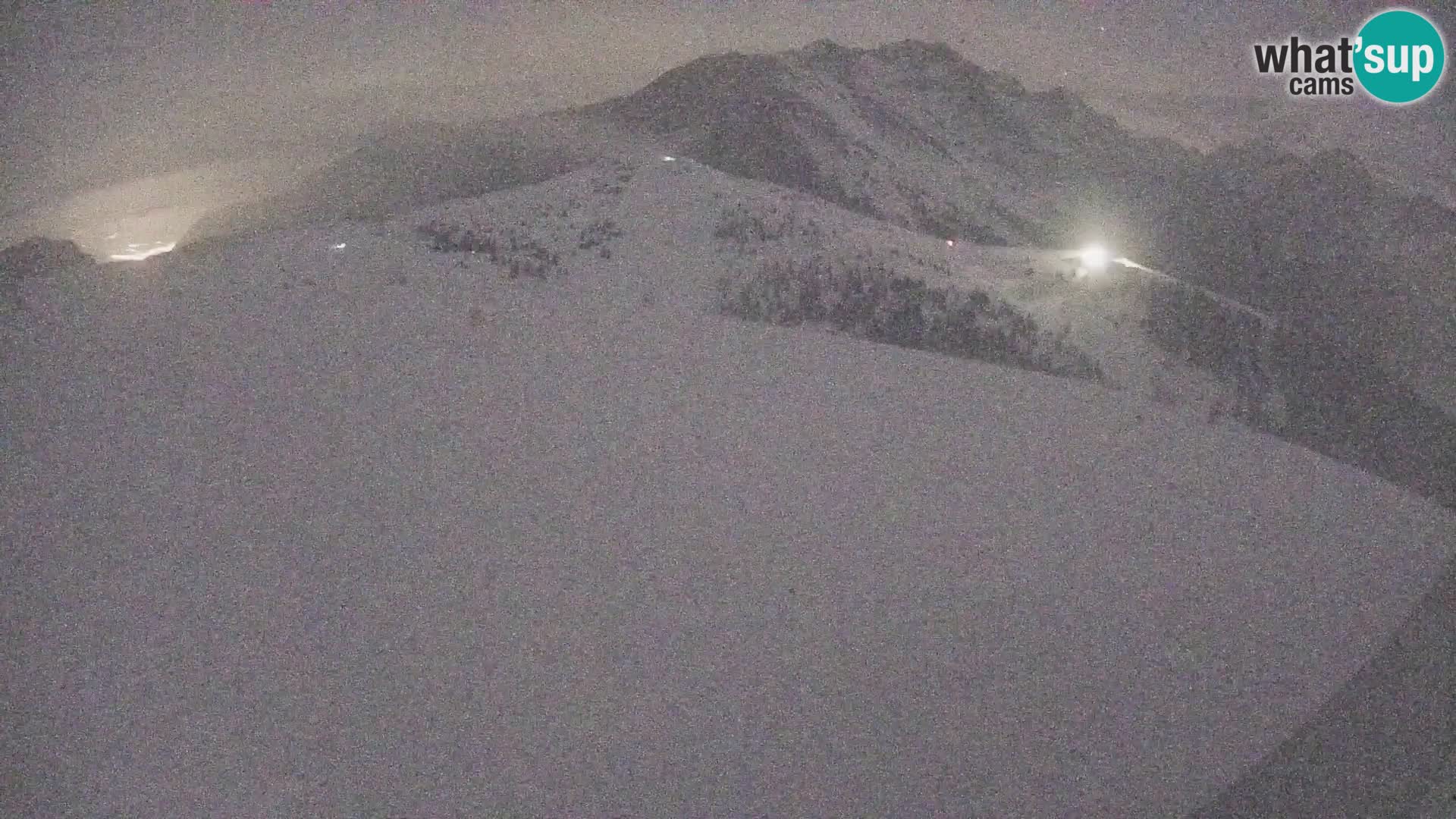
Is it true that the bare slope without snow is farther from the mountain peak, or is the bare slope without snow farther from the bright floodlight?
the mountain peak

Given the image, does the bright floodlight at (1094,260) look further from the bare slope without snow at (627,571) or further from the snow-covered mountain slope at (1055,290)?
the bare slope without snow at (627,571)

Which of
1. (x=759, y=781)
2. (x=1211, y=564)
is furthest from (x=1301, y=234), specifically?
(x=759, y=781)

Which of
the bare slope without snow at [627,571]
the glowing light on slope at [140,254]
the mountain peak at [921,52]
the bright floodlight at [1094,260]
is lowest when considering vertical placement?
the bare slope without snow at [627,571]

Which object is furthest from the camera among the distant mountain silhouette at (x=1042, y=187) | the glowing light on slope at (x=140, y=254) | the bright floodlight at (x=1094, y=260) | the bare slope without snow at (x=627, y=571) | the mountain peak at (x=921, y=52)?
the mountain peak at (x=921, y=52)

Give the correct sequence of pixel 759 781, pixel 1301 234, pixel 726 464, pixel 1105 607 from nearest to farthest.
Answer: pixel 759 781 < pixel 1105 607 < pixel 726 464 < pixel 1301 234

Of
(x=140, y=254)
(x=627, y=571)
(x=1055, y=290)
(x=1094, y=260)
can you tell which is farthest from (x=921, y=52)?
(x=627, y=571)

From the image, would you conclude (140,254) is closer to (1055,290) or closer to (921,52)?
(1055,290)

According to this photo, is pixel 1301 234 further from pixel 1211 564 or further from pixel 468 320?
pixel 468 320

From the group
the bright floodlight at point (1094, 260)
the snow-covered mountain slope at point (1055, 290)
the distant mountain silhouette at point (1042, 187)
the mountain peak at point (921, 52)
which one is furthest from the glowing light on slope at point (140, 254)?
the mountain peak at point (921, 52)
